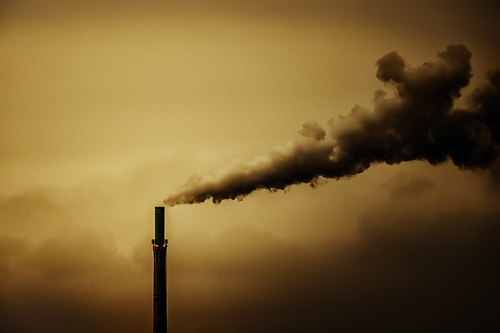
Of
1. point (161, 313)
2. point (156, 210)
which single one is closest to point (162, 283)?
point (161, 313)

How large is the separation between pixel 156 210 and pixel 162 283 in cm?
363

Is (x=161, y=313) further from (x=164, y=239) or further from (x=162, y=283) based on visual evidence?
(x=164, y=239)

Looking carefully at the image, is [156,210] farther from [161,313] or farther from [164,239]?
[161,313]

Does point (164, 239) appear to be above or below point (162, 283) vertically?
above

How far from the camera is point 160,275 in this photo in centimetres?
3127

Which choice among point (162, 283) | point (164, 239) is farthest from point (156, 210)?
point (162, 283)

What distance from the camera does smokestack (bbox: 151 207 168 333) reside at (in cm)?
3133

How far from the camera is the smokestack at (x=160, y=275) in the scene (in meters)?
31.3

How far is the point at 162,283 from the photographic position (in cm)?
3127

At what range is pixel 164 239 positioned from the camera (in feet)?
105

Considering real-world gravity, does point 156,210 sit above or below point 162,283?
above

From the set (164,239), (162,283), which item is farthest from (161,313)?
(164,239)

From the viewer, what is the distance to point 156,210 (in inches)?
1267

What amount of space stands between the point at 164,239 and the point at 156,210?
150 centimetres
